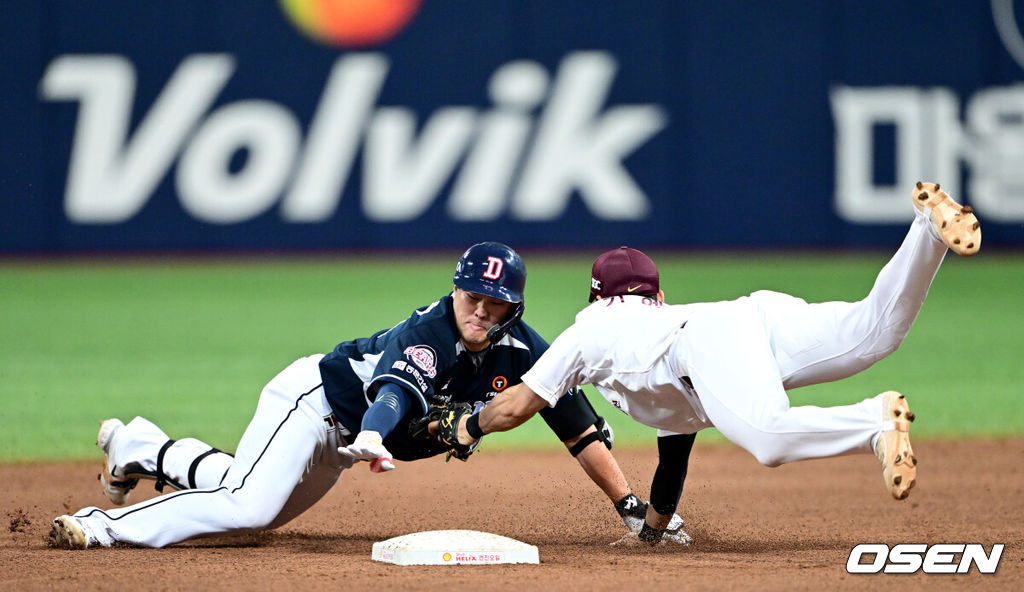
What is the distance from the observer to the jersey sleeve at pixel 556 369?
523 cm

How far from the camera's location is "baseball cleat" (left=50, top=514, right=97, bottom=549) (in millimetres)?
5602

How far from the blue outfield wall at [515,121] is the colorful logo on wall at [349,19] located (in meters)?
0.03

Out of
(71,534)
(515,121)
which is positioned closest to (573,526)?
(71,534)

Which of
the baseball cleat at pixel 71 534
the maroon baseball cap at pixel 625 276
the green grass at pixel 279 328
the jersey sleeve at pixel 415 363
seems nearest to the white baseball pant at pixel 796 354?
the maroon baseball cap at pixel 625 276

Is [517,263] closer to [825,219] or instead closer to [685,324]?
[685,324]

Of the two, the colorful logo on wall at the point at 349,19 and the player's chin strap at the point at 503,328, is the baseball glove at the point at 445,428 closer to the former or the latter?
the player's chin strap at the point at 503,328

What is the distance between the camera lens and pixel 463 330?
563 cm

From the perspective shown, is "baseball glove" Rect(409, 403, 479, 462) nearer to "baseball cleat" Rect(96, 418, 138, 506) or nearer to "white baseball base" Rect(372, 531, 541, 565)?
"white baseball base" Rect(372, 531, 541, 565)

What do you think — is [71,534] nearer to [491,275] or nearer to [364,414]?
[364,414]

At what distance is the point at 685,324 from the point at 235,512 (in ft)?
6.74

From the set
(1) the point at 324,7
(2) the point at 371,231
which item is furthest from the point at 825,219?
(1) the point at 324,7

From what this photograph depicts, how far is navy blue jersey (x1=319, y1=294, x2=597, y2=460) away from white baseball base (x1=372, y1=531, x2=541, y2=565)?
440mm

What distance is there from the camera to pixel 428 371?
5465mm

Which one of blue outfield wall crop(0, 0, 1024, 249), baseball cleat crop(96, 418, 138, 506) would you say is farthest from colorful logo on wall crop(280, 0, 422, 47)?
baseball cleat crop(96, 418, 138, 506)
